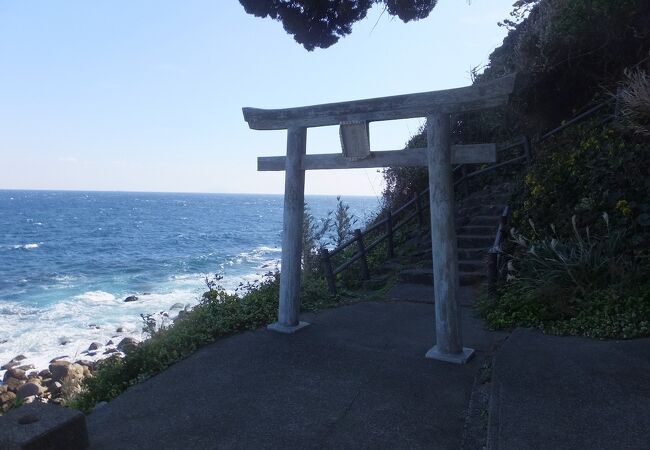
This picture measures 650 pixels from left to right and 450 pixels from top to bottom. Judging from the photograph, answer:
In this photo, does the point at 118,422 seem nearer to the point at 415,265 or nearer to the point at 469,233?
the point at 415,265

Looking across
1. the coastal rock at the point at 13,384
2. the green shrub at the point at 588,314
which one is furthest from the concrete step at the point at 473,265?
the coastal rock at the point at 13,384

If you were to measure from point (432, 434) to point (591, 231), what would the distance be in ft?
13.4

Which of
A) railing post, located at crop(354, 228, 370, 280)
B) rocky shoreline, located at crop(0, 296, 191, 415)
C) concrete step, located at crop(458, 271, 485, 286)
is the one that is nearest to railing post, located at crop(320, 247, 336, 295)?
railing post, located at crop(354, 228, 370, 280)

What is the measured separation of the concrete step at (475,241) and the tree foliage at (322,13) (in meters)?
4.62

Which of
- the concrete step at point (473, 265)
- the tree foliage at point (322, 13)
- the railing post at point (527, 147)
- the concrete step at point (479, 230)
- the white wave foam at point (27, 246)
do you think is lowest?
the white wave foam at point (27, 246)

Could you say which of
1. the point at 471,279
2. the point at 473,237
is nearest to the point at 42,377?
the point at 471,279

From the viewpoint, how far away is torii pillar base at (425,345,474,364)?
4.43 m

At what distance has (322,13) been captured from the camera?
9547mm

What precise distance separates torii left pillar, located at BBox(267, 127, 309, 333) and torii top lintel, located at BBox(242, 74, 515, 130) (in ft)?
0.79

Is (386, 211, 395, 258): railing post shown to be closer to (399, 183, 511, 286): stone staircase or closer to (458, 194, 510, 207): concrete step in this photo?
(399, 183, 511, 286): stone staircase

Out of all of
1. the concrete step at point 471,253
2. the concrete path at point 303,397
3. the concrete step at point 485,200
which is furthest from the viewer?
the concrete step at point 485,200

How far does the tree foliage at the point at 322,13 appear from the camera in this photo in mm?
9289

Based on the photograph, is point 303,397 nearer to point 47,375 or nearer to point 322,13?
point 322,13

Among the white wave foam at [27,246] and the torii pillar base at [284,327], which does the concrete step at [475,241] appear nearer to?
the torii pillar base at [284,327]
